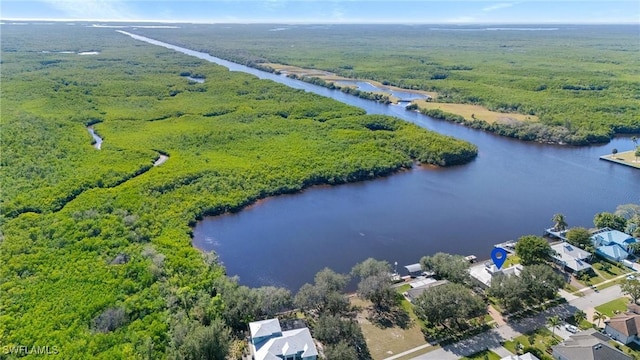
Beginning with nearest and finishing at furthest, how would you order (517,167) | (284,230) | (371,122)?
(284,230), (517,167), (371,122)

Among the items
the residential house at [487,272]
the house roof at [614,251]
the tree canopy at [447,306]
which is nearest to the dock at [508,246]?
the residential house at [487,272]

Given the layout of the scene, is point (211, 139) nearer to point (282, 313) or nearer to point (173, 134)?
point (173, 134)

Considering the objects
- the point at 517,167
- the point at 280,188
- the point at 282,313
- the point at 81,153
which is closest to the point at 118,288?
the point at 282,313

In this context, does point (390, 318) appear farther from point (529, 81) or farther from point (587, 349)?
point (529, 81)

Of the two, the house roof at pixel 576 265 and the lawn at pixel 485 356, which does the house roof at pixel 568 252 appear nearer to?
the house roof at pixel 576 265

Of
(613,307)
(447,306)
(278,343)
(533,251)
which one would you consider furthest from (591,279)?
(278,343)
